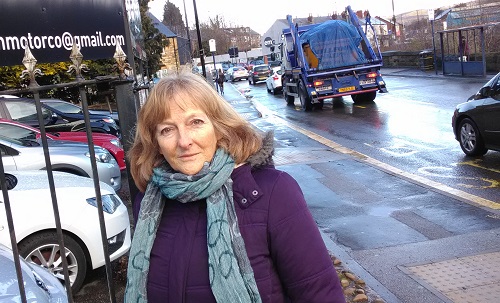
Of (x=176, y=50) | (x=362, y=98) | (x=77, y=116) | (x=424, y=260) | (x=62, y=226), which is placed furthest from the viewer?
(x=176, y=50)

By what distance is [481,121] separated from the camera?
9633mm

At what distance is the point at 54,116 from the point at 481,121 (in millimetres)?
8501

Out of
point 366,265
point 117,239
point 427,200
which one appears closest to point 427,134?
point 427,200

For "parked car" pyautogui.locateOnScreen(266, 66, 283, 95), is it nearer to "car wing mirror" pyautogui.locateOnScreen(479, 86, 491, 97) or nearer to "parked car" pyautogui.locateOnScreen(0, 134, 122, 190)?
"car wing mirror" pyautogui.locateOnScreen(479, 86, 491, 97)

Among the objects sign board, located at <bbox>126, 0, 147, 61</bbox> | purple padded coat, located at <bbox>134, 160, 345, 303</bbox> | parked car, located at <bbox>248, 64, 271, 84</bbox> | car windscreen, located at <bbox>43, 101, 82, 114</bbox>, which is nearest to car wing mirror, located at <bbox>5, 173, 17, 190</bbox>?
sign board, located at <bbox>126, 0, 147, 61</bbox>

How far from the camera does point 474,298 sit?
4512mm

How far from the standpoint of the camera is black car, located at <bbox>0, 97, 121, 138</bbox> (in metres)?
11.3

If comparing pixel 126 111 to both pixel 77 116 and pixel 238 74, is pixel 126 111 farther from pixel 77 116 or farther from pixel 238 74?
pixel 238 74

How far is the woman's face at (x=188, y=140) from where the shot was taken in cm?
211

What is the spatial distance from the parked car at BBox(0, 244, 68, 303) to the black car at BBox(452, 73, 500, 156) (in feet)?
25.0

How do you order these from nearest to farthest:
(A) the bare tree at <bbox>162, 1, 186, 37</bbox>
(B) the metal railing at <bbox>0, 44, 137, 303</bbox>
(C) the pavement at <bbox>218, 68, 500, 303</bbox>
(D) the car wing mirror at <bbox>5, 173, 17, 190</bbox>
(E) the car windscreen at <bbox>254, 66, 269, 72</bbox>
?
(B) the metal railing at <bbox>0, 44, 137, 303</bbox> < (C) the pavement at <bbox>218, 68, 500, 303</bbox> < (D) the car wing mirror at <bbox>5, 173, 17, 190</bbox> < (E) the car windscreen at <bbox>254, 66, 269, 72</bbox> < (A) the bare tree at <bbox>162, 1, 186, 37</bbox>

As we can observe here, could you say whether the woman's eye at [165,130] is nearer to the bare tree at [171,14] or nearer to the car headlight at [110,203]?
the car headlight at [110,203]

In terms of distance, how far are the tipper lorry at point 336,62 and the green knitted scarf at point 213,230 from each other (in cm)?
1765

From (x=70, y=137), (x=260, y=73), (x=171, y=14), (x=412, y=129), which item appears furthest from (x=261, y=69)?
(x=171, y=14)
